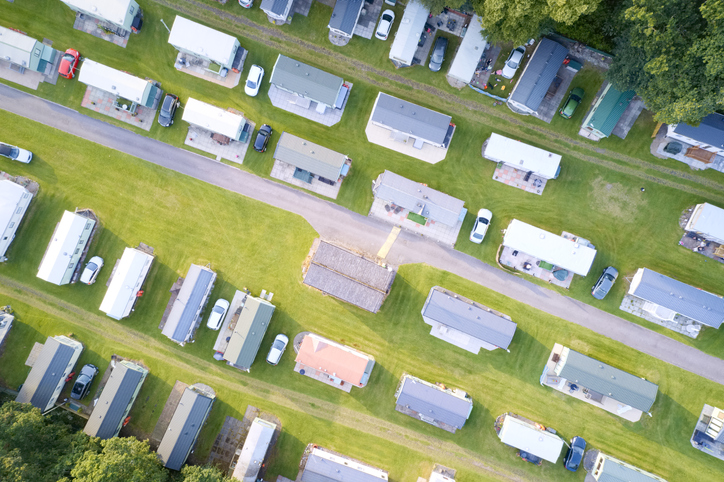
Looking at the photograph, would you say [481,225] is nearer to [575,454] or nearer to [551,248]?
[551,248]

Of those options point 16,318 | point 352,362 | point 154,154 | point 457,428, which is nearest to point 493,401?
point 457,428

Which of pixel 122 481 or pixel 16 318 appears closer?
pixel 122 481

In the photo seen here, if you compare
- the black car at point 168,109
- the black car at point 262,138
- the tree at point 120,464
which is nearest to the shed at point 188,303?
the tree at point 120,464

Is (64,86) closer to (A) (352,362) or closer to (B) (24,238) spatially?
(B) (24,238)

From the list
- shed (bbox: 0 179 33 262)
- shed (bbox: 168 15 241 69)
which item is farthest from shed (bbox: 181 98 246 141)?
shed (bbox: 0 179 33 262)

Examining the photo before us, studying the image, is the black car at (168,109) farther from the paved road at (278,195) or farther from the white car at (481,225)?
the white car at (481,225)

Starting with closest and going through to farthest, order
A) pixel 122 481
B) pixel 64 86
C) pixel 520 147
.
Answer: pixel 122 481 → pixel 520 147 → pixel 64 86
